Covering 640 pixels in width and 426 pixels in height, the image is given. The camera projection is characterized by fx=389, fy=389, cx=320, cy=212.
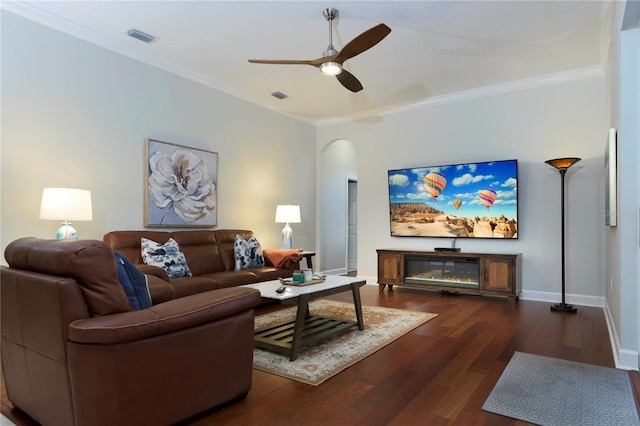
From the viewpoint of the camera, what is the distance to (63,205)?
322 cm

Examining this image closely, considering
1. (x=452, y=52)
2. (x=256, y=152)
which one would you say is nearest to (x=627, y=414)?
(x=452, y=52)

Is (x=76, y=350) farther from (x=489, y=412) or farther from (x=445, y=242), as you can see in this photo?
(x=445, y=242)

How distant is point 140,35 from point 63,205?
1.90m

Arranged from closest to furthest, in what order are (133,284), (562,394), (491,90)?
(133,284) < (562,394) < (491,90)

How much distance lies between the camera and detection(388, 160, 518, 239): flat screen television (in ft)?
17.0

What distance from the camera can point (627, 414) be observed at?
6.81 feet

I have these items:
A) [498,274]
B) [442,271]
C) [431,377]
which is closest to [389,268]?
[442,271]

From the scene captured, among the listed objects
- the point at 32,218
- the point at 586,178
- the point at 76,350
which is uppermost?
the point at 586,178

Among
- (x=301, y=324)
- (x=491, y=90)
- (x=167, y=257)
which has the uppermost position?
(x=491, y=90)

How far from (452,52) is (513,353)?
3.13 meters

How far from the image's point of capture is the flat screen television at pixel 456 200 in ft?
17.0

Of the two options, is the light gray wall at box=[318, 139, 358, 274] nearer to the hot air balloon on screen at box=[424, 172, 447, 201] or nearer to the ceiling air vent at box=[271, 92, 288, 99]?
the ceiling air vent at box=[271, 92, 288, 99]

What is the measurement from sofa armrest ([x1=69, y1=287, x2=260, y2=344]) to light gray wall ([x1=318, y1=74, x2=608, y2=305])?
169 inches

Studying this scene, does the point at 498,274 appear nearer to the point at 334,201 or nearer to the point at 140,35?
the point at 334,201
